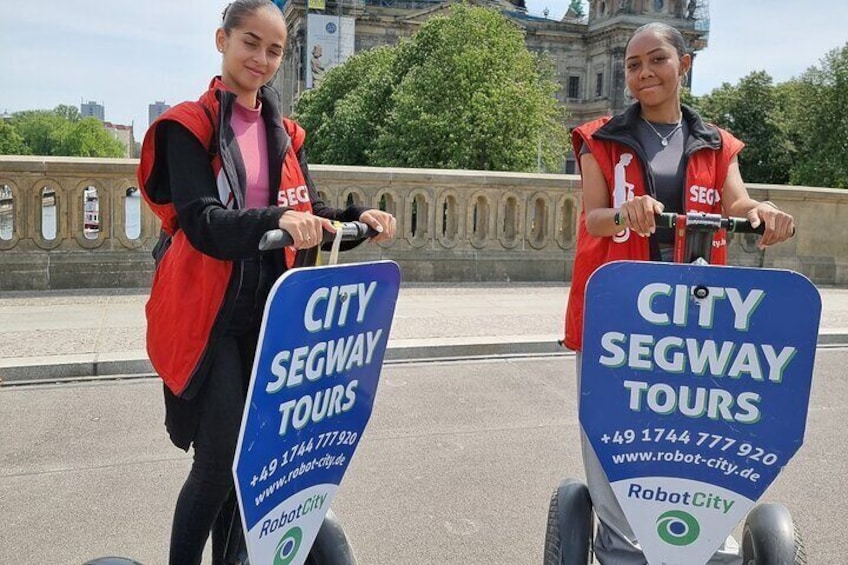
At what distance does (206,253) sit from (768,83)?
221 ft

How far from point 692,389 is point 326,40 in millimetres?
80430

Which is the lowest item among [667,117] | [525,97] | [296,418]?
[296,418]

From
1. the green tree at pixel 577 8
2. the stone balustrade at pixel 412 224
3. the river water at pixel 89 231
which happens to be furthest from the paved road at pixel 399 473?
the green tree at pixel 577 8

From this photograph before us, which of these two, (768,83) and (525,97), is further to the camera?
(768,83)

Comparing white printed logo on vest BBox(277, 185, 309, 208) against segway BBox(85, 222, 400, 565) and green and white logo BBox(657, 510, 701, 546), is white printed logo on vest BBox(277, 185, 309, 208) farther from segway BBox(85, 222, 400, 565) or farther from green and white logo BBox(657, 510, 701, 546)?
green and white logo BBox(657, 510, 701, 546)

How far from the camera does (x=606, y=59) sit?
3435 inches

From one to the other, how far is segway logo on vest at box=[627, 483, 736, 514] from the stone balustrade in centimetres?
807

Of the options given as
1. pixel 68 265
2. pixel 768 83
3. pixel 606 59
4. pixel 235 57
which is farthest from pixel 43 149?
pixel 235 57

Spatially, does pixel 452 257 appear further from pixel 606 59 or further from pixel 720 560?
pixel 606 59

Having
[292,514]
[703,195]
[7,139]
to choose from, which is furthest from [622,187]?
[7,139]

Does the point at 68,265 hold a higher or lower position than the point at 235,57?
lower

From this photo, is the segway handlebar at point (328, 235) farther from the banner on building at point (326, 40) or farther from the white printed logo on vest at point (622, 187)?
the banner on building at point (326, 40)

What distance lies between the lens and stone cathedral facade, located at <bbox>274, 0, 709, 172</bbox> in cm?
8144

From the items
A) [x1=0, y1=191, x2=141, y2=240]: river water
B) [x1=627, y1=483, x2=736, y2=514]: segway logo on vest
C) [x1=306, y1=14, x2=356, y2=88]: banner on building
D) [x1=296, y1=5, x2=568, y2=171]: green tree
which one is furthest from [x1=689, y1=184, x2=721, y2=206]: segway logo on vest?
[x1=306, y1=14, x2=356, y2=88]: banner on building
